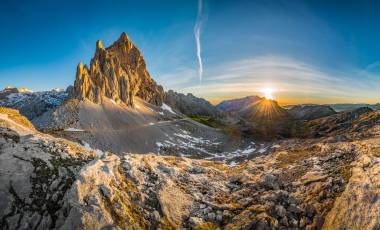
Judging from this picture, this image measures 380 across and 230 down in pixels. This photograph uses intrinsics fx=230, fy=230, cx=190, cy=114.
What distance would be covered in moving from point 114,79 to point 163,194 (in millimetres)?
A: 127951

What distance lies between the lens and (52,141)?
1805cm

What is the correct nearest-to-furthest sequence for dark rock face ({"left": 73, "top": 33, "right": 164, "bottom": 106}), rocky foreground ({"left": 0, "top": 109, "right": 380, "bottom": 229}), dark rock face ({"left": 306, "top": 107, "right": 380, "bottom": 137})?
rocky foreground ({"left": 0, "top": 109, "right": 380, "bottom": 229}) < dark rock face ({"left": 306, "top": 107, "right": 380, "bottom": 137}) < dark rock face ({"left": 73, "top": 33, "right": 164, "bottom": 106})

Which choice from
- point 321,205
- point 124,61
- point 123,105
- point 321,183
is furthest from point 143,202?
point 124,61

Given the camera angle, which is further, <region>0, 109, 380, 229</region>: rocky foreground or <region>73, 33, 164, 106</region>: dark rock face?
<region>73, 33, 164, 106</region>: dark rock face

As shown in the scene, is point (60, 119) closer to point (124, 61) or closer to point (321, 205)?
point (321, 205)

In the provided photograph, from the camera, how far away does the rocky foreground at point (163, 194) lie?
37.4 feet

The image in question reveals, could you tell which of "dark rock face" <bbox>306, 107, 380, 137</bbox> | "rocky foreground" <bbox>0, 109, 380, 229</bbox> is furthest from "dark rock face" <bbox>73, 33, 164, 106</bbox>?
"dark rock face" <bbox>306, 107, 380, 137</bbox>

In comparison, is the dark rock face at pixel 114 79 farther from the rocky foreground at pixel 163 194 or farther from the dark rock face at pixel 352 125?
the dark rock face at pixel 352 125

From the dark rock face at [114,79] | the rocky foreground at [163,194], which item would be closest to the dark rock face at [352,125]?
the rocky foreground at [163,194]

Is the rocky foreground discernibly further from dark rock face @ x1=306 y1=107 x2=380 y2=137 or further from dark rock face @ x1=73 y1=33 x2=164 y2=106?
dark rock face @ x1=73 y1=33 x2=164 y2=106

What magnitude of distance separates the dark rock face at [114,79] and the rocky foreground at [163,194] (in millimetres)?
99041

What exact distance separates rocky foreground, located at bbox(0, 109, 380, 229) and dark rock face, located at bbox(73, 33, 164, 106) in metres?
99.0

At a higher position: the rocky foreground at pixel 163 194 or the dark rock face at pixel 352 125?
the rocky foreground at pixel 163 194

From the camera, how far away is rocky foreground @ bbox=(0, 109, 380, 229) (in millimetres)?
11398
